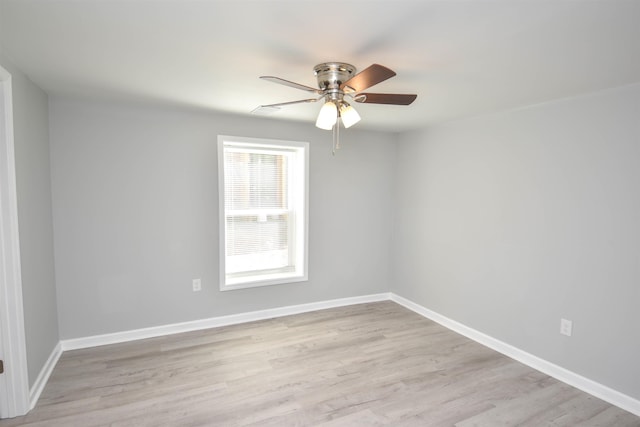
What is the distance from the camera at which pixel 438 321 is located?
12.2 feet

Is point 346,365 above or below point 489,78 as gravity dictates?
below

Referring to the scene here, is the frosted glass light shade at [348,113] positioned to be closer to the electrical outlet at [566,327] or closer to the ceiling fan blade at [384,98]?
the ceiling fan blade at [384,98]

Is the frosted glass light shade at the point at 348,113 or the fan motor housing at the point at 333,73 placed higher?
the fan motor housing at the point at 333,73

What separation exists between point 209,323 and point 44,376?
1.33 m

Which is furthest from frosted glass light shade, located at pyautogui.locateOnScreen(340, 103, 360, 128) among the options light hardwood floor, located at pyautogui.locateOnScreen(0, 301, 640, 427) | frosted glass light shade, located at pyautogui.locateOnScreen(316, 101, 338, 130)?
light hardwood floor, located at pyautogui.locateOnScreen(0, 301, 640, 427)

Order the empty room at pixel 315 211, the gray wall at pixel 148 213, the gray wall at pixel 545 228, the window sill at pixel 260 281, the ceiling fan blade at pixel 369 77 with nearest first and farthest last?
the ceiling fan blade at pixel 369 77, the empty room at pixel 315 211, the gray wall at pixel 545 228, the gray wall at pixel 148 213, the window sill at pixel 260 281

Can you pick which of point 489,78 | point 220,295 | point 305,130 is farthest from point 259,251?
point 489,78

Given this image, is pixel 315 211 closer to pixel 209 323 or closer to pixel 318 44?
pixel 209 323

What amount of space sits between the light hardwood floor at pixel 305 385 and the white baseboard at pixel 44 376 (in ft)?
0.18

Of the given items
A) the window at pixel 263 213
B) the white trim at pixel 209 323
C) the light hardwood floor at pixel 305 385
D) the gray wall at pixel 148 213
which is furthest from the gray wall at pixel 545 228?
the window at pixel 263 213

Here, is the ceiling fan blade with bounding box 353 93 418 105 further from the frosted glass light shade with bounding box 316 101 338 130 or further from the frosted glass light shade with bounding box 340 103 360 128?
the frosted glass light shade with bounding box 316 101 338 130

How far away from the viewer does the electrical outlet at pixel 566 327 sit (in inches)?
101

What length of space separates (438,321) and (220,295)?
2368mm

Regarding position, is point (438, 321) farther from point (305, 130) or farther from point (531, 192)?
point (305, 130)
